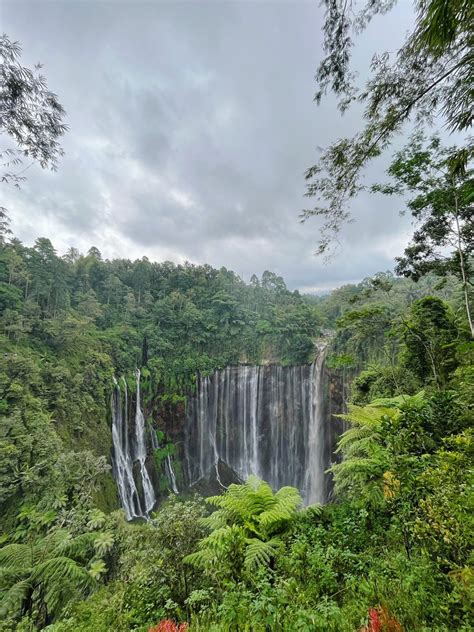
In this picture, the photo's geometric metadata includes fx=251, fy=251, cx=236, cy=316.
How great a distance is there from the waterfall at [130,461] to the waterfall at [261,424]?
3066 millimetres

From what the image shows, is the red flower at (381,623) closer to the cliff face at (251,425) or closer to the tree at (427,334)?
the tree at (427,334)

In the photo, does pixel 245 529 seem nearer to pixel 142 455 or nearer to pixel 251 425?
pixel 142 455

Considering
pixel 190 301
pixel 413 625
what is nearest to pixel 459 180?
pixel 413 625

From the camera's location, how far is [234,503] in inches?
125

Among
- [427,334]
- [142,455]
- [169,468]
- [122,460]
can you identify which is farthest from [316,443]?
[427,334]

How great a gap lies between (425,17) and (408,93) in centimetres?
62

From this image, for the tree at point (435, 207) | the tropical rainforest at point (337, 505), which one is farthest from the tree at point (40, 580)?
the tree at point (435, 207)

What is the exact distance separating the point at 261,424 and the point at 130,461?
8.22 meters

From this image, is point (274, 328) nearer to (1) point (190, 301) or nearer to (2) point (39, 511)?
(1) point (190, 301)

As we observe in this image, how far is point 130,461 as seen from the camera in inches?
559

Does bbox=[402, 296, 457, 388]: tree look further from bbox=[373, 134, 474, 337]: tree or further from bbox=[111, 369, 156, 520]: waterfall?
bbox=[111, 369, 156, 520]: waterfall

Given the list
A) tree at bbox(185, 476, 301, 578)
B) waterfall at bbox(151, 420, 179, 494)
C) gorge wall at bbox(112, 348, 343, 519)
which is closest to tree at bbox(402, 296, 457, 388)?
tree at bbox(185, 476, 301, 578)

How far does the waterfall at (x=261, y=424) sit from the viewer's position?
15148mm

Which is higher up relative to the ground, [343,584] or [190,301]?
[190,301]
